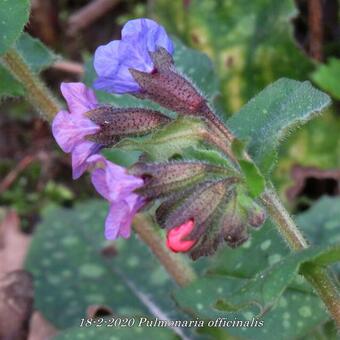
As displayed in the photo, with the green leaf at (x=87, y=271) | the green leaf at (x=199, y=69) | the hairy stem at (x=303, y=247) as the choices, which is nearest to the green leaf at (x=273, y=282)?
the hairy stem at (x=303, y=247)

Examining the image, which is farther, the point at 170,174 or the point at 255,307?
the point at 255,307

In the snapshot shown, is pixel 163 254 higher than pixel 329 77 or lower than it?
higher

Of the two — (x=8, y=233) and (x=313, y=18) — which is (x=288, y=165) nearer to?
(x=313, y=18)

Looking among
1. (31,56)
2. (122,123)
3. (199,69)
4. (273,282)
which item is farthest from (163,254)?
(273,282)

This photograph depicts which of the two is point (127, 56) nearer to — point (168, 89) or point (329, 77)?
point (168, 89)

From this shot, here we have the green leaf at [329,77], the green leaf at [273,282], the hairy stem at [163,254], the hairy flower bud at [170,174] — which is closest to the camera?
the green leaf at [273,282]

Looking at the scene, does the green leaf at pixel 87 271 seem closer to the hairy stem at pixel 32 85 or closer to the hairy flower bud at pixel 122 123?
the hairy stem at pixel 32 85

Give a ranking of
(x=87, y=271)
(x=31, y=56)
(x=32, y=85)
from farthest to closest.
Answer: (x=87, y=271) → (x=31, y=56) → (x=32, y=85)
